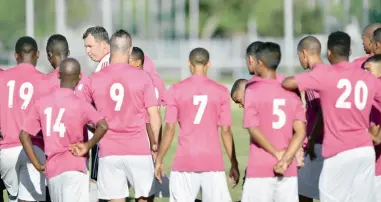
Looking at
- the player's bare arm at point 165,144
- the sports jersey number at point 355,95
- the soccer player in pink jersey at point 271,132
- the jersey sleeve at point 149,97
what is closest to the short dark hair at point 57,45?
the jersey sleeve at point 149,97

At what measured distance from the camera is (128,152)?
12727 millimetres

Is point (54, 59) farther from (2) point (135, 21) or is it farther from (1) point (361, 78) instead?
(2) point (135, 21)

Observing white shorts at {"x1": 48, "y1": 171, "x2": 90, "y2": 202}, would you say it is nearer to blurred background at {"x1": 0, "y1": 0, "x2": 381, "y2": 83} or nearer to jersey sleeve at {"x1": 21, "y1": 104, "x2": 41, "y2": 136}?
jersey sleeve at {"x1": 21, "y1": 104, "x2": 41, "y2": 136}

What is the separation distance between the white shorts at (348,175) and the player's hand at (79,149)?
256cm

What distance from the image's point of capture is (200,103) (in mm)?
12289

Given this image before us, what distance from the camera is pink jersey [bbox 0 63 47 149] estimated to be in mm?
13258

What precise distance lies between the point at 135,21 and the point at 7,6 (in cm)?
1015

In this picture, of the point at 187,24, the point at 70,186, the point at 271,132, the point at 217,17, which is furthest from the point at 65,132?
the point at 217,17

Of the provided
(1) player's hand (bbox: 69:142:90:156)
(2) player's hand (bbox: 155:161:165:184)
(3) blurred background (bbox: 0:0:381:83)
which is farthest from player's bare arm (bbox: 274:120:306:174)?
(3) blurred background (bbox: 0:0:381:83)

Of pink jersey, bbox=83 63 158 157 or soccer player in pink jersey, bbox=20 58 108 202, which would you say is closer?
soccer player in pink jersey, bbox=20 58 108 202

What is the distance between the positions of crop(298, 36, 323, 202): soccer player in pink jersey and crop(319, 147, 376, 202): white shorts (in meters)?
0.79

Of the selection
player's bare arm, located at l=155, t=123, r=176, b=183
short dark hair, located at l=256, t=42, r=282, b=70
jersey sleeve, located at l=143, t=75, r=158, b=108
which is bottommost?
player's bare arm, located at l=155, t=123, r=176, b=183

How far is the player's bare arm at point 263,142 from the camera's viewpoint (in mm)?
11367

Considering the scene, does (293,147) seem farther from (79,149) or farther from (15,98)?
(15,98)
